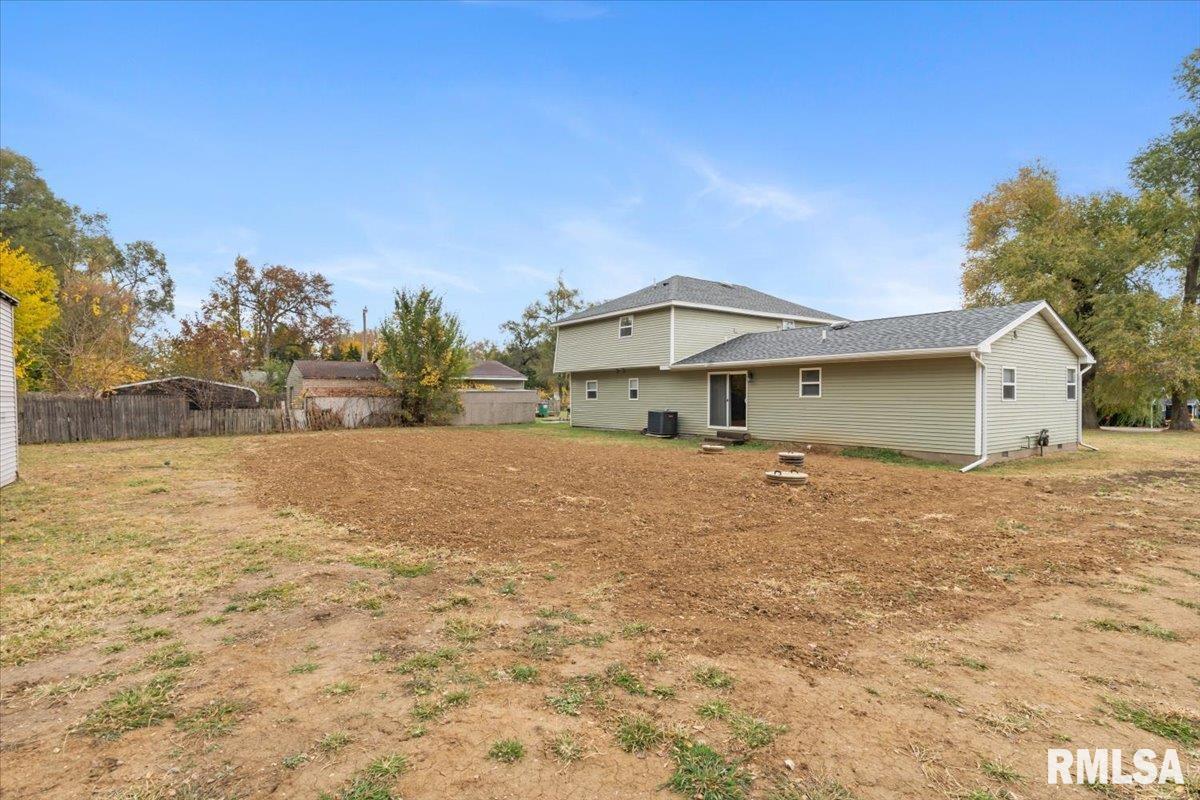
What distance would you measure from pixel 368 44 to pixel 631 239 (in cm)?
1360

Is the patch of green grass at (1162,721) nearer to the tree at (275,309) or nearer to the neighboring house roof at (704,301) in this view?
the neighboring house roof at (704,301)

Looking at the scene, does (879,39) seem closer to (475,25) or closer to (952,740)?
(475,25)

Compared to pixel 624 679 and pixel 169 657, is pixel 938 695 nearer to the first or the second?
pixel 624 679

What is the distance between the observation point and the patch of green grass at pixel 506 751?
2232 mm

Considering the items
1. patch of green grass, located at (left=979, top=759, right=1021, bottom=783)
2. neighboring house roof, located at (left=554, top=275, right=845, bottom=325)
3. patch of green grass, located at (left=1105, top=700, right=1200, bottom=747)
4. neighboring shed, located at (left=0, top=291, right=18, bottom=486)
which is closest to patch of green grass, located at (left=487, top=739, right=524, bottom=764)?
patch of green grass, located at (left=979, top=759, right=1021, bottom=783)

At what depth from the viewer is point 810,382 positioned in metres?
14.6

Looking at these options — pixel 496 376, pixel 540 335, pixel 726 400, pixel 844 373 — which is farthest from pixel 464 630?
pixel 540 335

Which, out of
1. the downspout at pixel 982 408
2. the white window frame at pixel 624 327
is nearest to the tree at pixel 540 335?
the white window frame at pixel 624 327

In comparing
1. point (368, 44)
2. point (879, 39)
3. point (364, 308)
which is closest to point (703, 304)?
point (879, 39)

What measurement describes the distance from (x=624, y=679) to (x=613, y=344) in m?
18.4

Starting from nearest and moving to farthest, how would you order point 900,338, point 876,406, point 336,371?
1. point 900,338
2. point 876,406
3. point 336,371

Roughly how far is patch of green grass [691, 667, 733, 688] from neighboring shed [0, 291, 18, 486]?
12033 millimetres

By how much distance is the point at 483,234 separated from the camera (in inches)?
954

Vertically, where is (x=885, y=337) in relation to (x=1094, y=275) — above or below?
below
